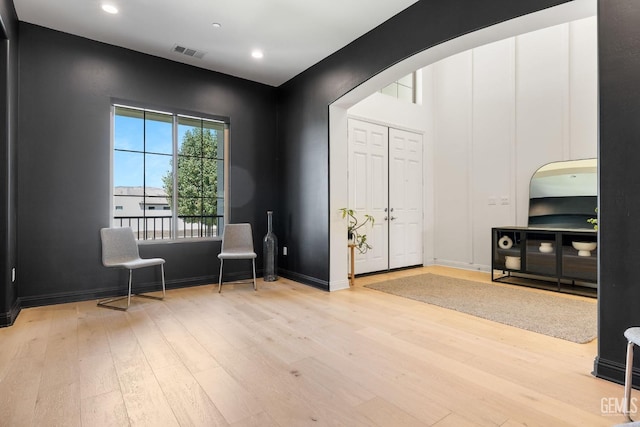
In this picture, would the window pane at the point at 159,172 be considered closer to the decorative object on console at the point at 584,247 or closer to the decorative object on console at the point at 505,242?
the decorative object on console at the point at 505,242

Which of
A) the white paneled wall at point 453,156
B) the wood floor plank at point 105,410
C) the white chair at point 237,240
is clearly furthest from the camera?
the white paneled wall at point 453,156

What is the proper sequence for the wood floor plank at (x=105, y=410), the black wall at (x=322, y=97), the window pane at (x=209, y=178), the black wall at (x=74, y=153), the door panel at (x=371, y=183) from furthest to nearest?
the door panel at (x=371, y=183) < the window pane at (x=209, y=178) < the black wall at (x=74, y=153) < the black wall at (x=322, y=97) < the wood floor plank at (x=105, y=410)

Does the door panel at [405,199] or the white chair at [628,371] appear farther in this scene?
the door panel at [405,199]

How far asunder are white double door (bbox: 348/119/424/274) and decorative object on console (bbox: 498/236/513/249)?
1.45 m

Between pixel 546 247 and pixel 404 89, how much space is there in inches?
134

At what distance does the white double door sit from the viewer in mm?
5047

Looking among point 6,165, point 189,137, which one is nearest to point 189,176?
point 189,137

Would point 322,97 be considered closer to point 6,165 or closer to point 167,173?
point 167,173

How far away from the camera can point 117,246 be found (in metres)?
3.72

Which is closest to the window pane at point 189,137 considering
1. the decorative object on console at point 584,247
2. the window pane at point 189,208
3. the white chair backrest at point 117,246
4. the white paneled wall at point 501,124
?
the window pane at point 189,208

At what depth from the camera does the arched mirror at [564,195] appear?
4246 mm

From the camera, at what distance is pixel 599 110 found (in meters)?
2.03

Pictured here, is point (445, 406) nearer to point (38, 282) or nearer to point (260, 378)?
point (260, 378)

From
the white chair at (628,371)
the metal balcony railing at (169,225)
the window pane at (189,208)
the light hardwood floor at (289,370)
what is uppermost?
the window pane at (189,208)
